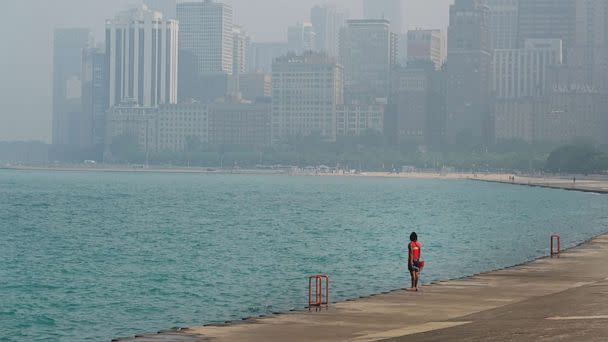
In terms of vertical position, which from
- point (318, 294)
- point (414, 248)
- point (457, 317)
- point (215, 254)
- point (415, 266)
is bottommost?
point (215, 254)

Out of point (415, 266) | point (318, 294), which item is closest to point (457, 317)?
point (415, 266)

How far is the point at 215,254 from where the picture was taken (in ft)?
277

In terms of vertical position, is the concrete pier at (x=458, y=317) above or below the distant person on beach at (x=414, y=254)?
below

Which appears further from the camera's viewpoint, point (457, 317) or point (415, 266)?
point (415, 266)

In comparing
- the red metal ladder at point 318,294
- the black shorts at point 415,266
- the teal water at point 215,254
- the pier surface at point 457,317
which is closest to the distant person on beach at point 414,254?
the black shorts at point 415,266

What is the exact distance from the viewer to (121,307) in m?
53.2

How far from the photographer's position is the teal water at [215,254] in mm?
52031

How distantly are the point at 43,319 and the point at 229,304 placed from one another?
8.54m

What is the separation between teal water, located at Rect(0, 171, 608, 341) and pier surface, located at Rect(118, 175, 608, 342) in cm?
753

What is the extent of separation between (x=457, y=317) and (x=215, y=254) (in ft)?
152

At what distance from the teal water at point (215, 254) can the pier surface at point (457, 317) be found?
24.7 feet

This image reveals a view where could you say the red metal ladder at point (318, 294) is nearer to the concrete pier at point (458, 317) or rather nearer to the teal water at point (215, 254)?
the concrete pier at point (458, 317)

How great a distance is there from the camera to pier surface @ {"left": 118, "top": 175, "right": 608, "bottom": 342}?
34.2 m

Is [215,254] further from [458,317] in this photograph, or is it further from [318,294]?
[458,317]
